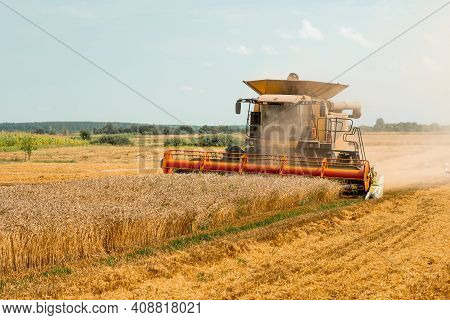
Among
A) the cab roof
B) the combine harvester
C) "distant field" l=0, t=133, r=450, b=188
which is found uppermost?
the cab roof

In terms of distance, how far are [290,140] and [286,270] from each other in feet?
31.9

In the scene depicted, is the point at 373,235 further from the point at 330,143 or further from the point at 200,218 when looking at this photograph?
the point at 330,143

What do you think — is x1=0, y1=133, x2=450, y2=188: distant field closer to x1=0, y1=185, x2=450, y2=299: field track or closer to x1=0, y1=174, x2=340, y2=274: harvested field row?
x1=0, y1=174, x2=340, y2=274: harvested field row

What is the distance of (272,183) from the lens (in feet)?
46.0

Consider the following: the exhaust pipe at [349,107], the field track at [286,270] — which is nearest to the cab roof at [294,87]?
the exhaust pipe at [349,107]

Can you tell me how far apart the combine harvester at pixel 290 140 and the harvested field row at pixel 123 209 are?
123 centimetres

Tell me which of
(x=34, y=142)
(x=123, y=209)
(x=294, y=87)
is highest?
(x=294, y=87)

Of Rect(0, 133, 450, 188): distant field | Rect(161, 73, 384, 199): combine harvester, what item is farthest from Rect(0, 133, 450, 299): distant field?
Rect(0, 133, 450, 188): distant field

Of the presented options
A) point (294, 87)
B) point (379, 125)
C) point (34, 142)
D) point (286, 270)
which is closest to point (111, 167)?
point (294, 87)

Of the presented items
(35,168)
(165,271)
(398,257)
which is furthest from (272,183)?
(35,168)

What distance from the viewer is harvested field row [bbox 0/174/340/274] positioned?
7.88 metres

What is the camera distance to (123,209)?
31.3 feet

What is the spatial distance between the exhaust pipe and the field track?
7.61 m

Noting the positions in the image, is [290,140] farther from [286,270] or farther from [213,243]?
[286,270]
